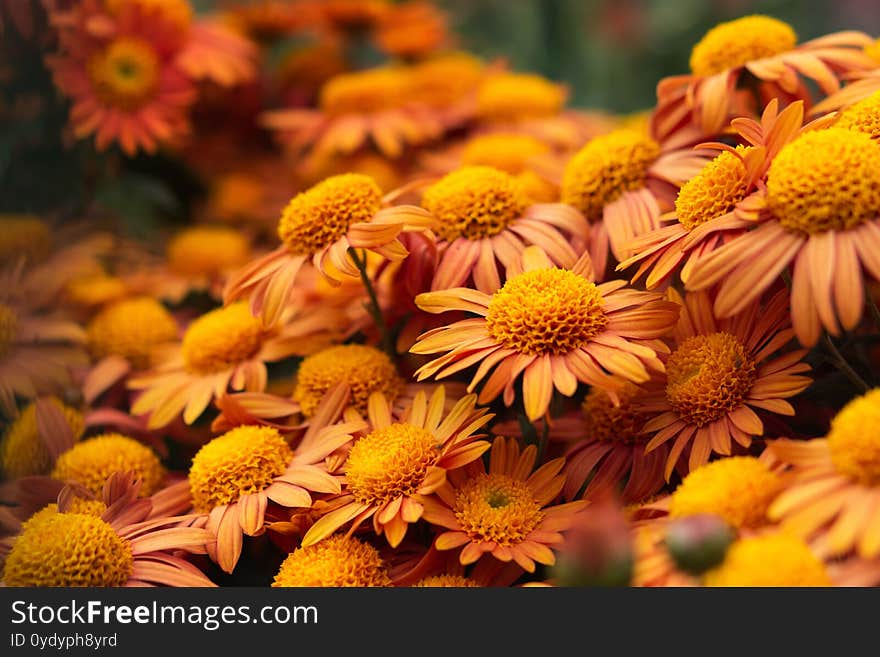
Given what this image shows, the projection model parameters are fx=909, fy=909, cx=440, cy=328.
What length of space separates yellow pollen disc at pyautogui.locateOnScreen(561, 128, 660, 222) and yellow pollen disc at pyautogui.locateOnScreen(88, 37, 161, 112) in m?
0.61

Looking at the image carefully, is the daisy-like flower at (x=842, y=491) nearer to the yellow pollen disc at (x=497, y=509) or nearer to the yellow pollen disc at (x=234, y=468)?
the yellow pollen disc at (x=497, y=509)

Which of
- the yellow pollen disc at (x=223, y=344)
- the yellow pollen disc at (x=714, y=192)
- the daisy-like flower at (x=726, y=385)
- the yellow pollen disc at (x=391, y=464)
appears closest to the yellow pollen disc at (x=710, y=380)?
the daisy-like flower at (x=726, y=385)

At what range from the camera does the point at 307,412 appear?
87 centimetres

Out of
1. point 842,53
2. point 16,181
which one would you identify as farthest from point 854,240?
point 16,181

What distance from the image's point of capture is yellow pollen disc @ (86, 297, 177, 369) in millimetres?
1075

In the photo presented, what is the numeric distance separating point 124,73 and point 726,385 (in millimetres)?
891

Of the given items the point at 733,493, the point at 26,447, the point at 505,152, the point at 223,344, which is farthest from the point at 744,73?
the point at 26,447

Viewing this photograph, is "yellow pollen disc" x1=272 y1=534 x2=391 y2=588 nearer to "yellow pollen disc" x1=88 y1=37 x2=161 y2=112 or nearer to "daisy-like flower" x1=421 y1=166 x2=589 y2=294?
"daisy-like flower" x1=421 y1=166 x2=589 y2=294

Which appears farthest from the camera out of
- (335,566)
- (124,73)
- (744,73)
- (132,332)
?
(124,73)

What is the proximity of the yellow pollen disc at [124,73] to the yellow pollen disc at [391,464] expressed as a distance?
68cm

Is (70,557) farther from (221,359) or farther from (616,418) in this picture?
(616,418)

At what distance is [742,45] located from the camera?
37.3 inches

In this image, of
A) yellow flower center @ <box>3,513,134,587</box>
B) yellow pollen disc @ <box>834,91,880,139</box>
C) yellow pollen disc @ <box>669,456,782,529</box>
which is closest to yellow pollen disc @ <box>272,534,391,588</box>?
yellow flower center @ <box>3,513,134,587</box>

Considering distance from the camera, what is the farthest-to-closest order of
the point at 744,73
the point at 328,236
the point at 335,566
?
the point at 744,73
the point at 328,236
the point at 335,566
